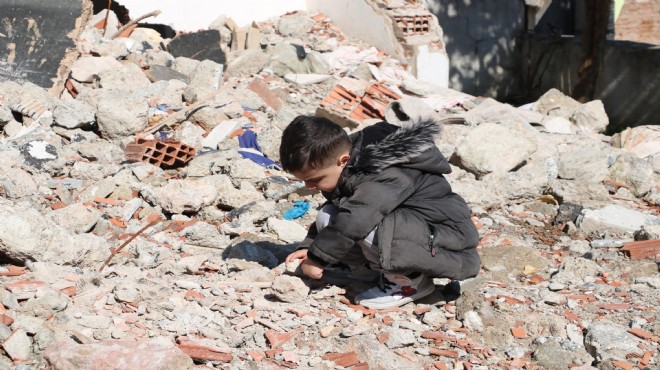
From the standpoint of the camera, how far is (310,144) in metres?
3.56

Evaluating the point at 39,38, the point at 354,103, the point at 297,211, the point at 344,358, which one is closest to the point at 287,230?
the point at 297,211

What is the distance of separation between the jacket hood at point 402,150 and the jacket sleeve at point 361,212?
58 mm

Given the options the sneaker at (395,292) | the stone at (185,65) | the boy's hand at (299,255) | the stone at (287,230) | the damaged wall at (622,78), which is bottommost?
the damaged wall at (622,78)

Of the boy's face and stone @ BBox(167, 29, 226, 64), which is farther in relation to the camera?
stone @ BBox(167, 29, 226, 64)

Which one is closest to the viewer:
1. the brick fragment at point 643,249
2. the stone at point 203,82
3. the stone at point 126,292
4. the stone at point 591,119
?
the stone at point 126,292

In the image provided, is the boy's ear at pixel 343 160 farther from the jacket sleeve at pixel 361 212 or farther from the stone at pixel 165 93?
the stone at pixel 165 93

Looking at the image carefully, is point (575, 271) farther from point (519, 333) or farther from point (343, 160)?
point (343, 160)

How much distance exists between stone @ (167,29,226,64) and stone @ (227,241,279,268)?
5719 millimetres

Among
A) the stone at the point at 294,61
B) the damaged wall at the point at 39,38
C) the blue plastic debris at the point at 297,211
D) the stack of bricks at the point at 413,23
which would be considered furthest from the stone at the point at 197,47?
the blue plastic debris at the point at 297,211

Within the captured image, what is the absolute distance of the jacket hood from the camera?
3596 mm

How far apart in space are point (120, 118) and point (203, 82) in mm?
1840

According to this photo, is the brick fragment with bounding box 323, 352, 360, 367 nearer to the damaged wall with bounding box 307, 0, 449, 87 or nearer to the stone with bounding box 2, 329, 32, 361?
the stone with bounding box 2, 329, 32, 361

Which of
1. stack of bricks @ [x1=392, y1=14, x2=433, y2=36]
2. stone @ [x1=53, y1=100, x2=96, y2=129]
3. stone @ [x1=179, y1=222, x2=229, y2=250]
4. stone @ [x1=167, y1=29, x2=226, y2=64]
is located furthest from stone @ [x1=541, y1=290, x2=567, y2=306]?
stack of bricks @ [x1=392, y1=14, x2=433, y2=36]

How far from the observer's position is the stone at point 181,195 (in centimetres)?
525
